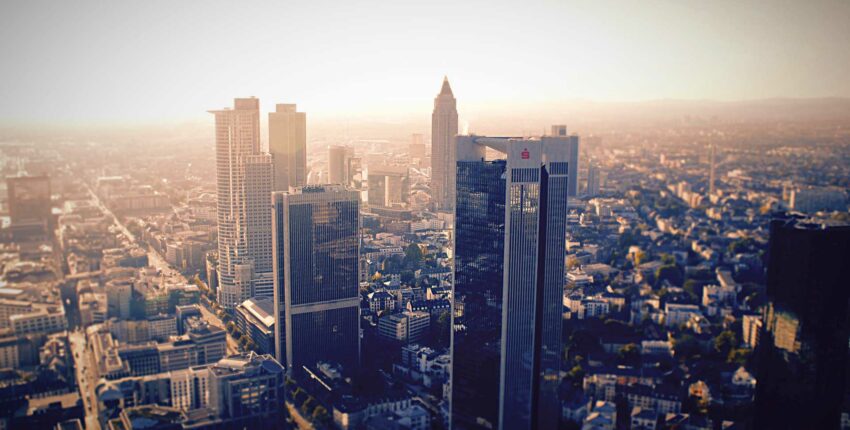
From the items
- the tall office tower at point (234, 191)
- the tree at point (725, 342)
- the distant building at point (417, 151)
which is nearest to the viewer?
the tree at point (725, 342)

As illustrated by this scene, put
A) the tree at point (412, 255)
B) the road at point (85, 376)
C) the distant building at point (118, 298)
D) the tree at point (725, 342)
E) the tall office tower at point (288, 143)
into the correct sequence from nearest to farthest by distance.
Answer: the road at point (85, 376)
the distant building at point (118, 298)
the tree at point (725, 342)
the tall office tower at point (288, 143)
the tree at point (412, 255)

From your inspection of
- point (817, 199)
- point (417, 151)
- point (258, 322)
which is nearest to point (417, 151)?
point (417, 151)

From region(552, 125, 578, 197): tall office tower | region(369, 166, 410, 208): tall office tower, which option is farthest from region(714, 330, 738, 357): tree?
region(369, 166, 410, 208): tall office tower

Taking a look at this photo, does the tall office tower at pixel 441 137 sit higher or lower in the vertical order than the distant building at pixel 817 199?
higher

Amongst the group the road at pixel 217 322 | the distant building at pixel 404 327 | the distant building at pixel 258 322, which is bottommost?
the distant building at pixel 404 327

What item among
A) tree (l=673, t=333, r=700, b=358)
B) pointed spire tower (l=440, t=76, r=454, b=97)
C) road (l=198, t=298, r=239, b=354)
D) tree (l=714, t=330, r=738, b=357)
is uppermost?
pointed spire tower (l=440, t=76, r=454, b=97)

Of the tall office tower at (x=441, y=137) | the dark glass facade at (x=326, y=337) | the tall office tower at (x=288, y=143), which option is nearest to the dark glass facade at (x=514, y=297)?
the dark glass facade at (x=326, y=337)

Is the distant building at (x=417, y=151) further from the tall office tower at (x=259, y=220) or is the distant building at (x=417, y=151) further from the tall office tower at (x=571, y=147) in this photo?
the tall office tower at (x=571, y=147)

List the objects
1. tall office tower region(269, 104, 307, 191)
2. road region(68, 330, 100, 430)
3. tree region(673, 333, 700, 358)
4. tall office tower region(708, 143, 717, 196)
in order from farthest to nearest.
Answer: tall office tower region(708, 143, 717, 196)
tall office tower region(269, 104, 307, 191)
tree region(673, 333, 700, 358)
road region(68, 330, 100, 430)

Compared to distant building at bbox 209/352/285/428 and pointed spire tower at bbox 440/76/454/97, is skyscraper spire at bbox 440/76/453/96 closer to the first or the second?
pointed spire tower at bbox 440/76/454/97
